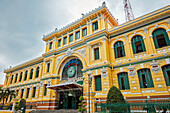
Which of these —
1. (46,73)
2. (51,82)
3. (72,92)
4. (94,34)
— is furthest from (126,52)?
(46,73)

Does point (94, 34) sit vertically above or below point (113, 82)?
above

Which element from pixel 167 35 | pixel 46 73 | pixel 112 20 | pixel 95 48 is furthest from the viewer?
pixel 46 73

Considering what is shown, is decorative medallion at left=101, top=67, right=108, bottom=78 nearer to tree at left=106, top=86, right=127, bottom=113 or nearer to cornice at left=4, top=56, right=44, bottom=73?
tree at left=106, top=86, right=127, bottom=113

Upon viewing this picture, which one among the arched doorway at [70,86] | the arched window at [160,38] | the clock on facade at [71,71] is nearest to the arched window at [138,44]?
the arched window at [160,38]

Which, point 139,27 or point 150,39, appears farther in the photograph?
point 139,27

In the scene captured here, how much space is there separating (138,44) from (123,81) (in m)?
5.68

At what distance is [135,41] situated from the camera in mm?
16922

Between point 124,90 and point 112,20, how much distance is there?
44.7 feet

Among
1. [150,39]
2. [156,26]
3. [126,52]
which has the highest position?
[156,26]

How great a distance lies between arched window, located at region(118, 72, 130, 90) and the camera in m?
15.8

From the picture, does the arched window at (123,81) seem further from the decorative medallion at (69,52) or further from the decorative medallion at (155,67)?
the decorative medallion at (69,52)

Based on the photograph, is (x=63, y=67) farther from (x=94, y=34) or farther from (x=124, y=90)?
(x=124, y=90)

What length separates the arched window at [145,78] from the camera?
1430cm

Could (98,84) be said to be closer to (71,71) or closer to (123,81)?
(123,81)
